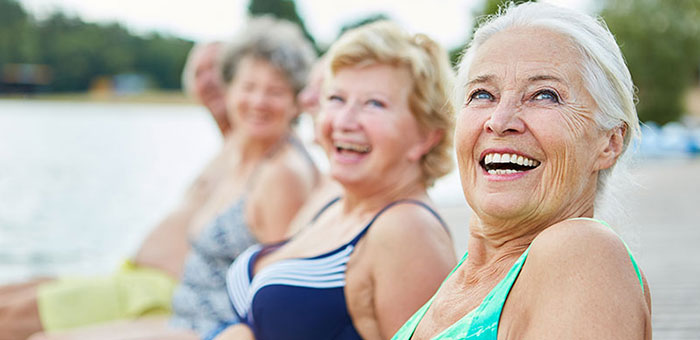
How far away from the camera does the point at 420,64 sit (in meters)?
2.38

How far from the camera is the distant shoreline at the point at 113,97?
6194 cm

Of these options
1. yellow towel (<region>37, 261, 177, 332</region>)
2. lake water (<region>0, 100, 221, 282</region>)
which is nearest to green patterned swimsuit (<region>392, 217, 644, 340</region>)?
yellow towel (<region>37, 261, 177, 332</region>)

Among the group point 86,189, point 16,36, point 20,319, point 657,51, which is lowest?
point 16,36

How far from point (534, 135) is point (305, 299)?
923mm

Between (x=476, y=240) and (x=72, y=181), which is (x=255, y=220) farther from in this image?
(x=72, y=181)

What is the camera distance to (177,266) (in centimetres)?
432

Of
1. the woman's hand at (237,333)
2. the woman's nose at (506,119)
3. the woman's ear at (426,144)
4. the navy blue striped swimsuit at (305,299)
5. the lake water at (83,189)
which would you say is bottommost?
the lake water at (83,189)

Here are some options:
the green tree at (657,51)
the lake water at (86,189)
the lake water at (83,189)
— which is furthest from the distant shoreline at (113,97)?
the green tree at (657,51)

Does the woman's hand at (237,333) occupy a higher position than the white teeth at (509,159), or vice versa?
the white teeth at (509,159)

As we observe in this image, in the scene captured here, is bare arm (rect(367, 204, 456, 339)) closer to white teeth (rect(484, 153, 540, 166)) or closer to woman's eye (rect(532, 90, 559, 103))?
white teeth (rect(484, 153, 540, 166))

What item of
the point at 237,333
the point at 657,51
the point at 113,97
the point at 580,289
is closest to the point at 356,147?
the point at 237,333

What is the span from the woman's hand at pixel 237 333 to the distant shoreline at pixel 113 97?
197ft

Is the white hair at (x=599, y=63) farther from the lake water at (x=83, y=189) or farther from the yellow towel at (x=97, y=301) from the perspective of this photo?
the lake water at (x=83, y=189)

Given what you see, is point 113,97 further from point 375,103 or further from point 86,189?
point 375,103
